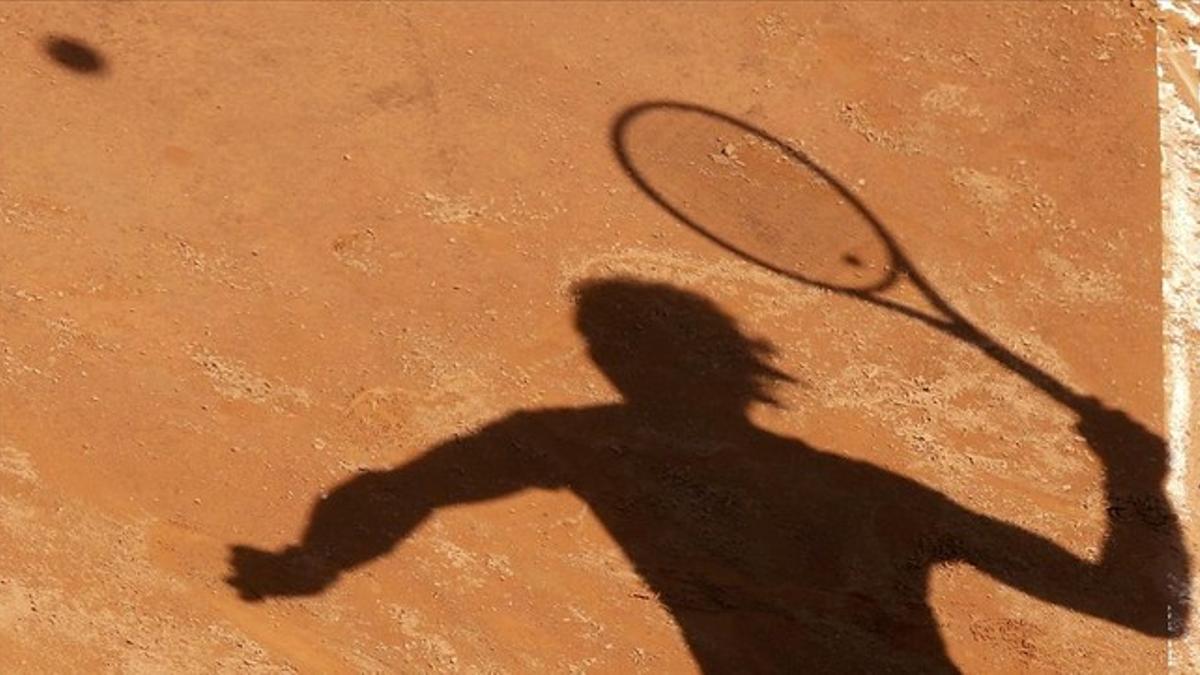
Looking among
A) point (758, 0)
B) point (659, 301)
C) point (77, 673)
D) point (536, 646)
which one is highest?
point (758, 0)

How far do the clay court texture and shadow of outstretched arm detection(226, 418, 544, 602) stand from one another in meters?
0.02

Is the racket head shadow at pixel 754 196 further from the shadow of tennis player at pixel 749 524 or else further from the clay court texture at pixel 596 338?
the shadow of tennis player at pixel 749 524

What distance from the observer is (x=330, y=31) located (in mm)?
11758

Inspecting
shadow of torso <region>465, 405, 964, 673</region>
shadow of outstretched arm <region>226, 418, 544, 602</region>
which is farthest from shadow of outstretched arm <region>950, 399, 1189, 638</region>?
shadow of outstretched arm <region>226, 418, 544, 602</region>

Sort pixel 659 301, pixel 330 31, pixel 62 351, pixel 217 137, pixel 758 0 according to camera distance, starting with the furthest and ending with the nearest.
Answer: pixel 758 0, pixel 330 31, pixel 217 137, pixel 659 301, pixel 62 351

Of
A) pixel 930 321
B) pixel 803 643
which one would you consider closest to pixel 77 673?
pixel 803 643

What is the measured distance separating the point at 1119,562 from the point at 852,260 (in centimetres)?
292

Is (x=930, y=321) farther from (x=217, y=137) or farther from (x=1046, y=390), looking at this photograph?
(x=217, y=137)

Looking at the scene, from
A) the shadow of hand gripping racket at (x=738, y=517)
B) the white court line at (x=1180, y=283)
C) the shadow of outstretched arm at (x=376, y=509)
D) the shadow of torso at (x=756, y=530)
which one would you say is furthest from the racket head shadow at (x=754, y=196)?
the shadow of outstretched arm at (x=376, y=509)

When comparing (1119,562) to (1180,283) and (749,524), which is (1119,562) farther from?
(1180,283)

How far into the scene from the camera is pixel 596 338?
984 cm

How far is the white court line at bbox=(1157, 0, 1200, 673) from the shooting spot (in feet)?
29.5

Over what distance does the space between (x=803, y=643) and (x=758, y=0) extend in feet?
20.8

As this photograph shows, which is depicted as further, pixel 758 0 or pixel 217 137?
pixel 758 0
